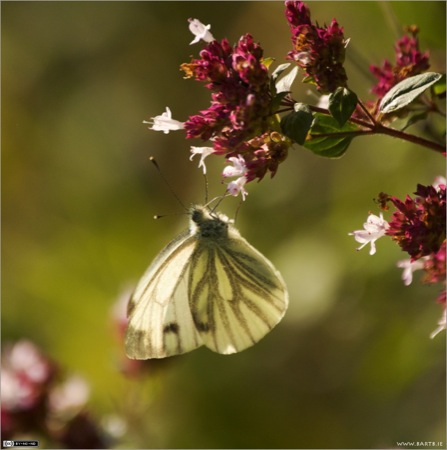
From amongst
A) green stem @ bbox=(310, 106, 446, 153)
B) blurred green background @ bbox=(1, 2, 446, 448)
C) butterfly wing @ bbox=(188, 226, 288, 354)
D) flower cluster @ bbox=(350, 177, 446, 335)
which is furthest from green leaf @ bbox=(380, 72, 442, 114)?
blurred green background @ bbox=(1, 2, 446, 448)

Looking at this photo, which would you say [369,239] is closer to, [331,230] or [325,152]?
[325,152]

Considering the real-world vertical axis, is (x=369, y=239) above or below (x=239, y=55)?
below

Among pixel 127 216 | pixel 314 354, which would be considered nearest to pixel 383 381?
pixel 314 354

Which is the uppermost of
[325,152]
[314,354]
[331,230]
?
[331,230]

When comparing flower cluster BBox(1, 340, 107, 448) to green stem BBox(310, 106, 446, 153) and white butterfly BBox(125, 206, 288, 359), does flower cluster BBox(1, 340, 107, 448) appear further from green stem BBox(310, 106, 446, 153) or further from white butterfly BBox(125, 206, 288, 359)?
green stem BBox(310, 106, 446, 153)

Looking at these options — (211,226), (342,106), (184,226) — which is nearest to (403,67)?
(342,106)

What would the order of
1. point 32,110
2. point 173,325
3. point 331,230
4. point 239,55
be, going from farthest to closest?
point 32,110 < point 331,230 < point 173,325 < point 239,55
